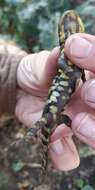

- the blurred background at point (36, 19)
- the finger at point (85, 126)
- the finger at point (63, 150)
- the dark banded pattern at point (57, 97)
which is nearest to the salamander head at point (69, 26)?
the dark banded pattern at point (57, 97)

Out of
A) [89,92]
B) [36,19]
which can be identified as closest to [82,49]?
Answer: [89,92]

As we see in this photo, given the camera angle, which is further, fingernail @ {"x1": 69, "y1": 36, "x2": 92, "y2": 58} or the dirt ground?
the dirt ground

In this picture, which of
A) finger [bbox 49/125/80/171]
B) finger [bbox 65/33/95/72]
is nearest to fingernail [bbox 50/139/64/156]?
finger [bbox 49/125/80/171]

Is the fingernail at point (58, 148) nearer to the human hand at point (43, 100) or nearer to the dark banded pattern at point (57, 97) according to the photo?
the human hand at point (43, 100)

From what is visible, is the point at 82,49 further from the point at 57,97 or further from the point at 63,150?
the point at 63,150

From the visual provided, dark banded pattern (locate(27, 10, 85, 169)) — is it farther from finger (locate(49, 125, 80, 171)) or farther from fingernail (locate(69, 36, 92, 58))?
finger (locate(49, 125, 80, 171))

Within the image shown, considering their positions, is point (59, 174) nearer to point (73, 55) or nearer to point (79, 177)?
point (79, 177)

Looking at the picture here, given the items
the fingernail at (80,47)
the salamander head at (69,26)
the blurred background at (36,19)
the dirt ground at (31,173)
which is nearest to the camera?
the fingernail at (80,47)
